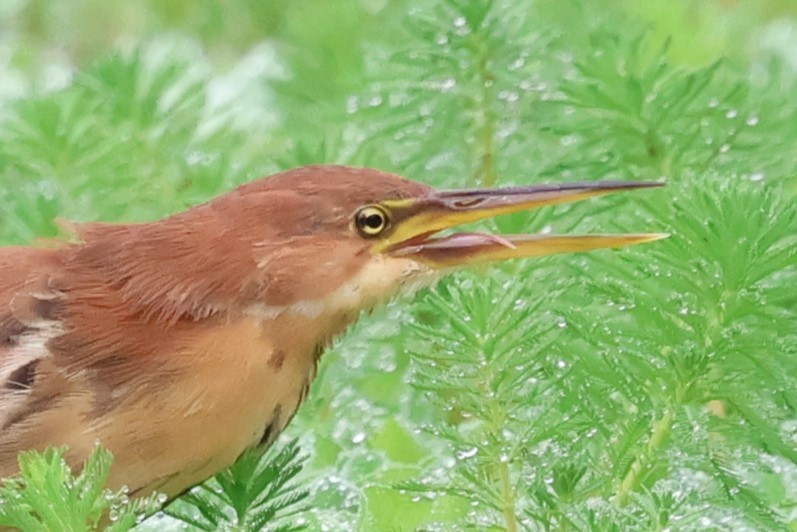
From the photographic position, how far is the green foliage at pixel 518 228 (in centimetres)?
90

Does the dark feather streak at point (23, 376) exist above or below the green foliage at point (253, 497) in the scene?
above

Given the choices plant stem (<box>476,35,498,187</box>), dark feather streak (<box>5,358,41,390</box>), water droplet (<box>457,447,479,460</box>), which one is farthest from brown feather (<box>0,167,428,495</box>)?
plant stem (<box>476,35,498,187</box>)

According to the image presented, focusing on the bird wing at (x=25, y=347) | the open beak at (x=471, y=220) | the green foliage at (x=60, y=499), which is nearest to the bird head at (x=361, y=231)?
the open beak at (x=471, y=220)

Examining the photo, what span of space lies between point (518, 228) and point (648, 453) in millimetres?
329

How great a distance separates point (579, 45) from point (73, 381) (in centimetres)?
75

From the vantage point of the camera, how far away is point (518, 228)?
1213 mm

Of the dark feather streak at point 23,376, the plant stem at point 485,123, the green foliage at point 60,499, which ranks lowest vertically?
the green foliage at point 60,499

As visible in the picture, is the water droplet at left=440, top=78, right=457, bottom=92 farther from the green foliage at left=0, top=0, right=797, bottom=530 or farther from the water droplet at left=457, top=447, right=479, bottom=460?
the water droplet at left=457, top=447, right=479, bottom=460

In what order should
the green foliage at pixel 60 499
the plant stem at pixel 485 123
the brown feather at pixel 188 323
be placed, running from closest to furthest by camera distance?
the green foliage at pixel 60 499, the brown feather at pixel 188 323, the plant stem at pixel 485 123

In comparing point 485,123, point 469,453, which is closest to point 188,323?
point 469,453

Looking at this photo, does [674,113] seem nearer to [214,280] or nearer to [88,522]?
[214,280]

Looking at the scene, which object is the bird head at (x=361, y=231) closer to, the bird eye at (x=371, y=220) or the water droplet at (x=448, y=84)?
the bird eye at (x=371, y=220)

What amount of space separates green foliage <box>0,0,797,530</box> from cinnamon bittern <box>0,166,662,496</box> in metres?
0.04

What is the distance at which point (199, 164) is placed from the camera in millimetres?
1558
